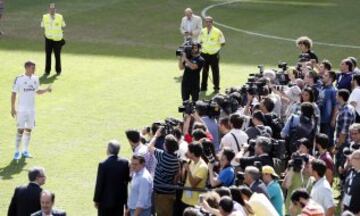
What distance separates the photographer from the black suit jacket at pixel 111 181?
13.4m

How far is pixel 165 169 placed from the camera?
13.8 meters

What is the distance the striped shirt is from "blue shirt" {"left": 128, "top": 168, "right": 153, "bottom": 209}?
64 cm

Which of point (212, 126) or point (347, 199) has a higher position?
point (212, 126)

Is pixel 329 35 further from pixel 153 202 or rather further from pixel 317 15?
pixel 153 202

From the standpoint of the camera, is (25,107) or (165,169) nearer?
(165,169)

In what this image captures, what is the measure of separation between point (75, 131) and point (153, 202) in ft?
20.3

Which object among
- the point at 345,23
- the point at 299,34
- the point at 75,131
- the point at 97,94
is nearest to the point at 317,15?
the point at 345,23

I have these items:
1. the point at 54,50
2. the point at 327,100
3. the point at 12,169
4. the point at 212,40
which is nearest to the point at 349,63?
the point at 327,100

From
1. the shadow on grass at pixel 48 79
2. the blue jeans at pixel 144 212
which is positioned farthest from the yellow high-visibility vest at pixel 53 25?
the blue jeans at pixel 144 212

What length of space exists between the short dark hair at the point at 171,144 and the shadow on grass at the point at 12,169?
13.8 feet

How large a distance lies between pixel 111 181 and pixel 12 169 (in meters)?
4.25

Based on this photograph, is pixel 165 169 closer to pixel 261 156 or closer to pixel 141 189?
pixel 141 189

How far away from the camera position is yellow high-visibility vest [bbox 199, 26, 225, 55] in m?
23.4

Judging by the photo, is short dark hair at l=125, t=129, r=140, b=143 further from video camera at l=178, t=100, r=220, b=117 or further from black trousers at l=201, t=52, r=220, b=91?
black trousers at l=201, t=52, r=220, b=91
